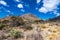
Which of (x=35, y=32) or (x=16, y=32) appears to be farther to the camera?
(x=16, y=32)

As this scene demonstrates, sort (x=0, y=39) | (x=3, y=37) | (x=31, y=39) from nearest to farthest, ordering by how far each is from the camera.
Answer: (x=31, y=39) → (x=0, y=39) → (x=3, y=37)

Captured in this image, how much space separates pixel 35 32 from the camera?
1723 centimetres

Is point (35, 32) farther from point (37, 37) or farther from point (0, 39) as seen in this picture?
point (0, 39)

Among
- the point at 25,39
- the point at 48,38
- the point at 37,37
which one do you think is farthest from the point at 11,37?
the point at 48,38

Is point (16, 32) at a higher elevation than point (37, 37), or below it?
higher

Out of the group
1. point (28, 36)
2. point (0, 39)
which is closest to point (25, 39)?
point (28, 36)

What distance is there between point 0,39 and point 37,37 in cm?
463

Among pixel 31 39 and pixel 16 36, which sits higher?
pixel 16 36

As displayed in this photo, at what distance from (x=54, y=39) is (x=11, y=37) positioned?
18.9 ft

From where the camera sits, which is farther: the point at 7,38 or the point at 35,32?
the point at 7,38

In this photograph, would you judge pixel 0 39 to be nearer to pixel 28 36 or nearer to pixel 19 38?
pixel 19 38

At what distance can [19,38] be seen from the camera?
18.5 metres

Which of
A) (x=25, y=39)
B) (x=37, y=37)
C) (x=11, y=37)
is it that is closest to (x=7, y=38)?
(x=11, y=37)

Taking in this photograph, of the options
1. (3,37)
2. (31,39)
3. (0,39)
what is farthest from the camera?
(3,37)
